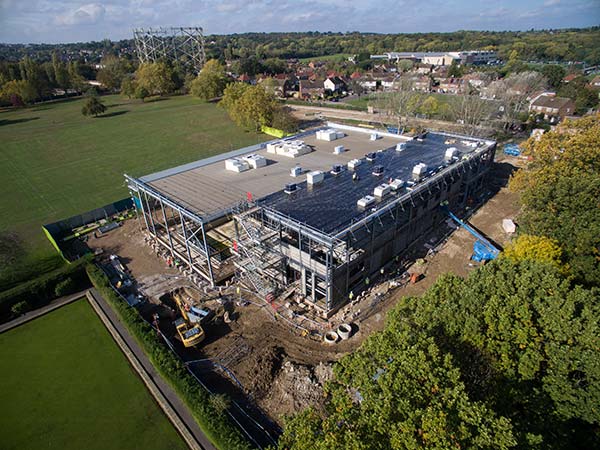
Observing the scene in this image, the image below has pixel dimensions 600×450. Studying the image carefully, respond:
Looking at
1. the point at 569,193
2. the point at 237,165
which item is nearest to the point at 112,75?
the point at 237,165

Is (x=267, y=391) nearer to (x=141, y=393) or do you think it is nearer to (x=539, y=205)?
(x=141, y=393)

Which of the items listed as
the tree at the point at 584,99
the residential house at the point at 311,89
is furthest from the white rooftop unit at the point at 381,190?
the residential house at the point at 311,89

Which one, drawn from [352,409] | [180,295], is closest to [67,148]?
[180,295]

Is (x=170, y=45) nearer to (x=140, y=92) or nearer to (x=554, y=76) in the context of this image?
(x=140, y=92)

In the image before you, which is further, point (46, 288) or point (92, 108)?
Result: point (92, 108)

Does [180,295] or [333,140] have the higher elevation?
[333,140]

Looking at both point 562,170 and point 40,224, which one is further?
point 40,224

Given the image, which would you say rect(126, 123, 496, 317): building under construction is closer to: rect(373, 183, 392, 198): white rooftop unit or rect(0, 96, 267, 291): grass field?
rect(373, 183, 392, 198): white rooftop unit
